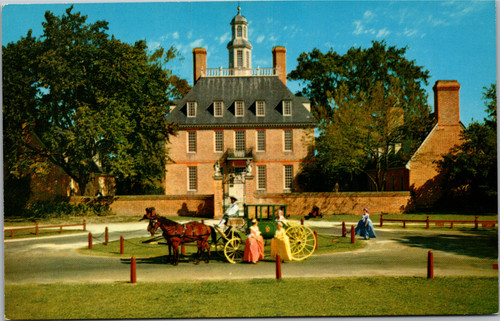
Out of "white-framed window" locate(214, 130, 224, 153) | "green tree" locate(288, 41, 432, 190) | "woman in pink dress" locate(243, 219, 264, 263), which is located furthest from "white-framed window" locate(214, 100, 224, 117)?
"woman in pink dress" locate(243, 219, 264, 263)

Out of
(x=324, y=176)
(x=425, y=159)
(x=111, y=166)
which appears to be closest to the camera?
(x=425, y=159)

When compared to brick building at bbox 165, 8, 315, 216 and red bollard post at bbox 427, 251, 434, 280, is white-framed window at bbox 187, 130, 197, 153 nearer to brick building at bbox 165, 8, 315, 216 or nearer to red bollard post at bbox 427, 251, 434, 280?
brick building at bbox 165, 8, 315, 216

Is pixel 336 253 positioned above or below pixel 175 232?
below

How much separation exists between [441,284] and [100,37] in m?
11.4

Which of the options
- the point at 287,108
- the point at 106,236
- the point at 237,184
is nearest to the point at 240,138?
the point at 287,108

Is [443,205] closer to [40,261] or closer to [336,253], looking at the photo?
[336,253]

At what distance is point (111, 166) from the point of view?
13.6 m

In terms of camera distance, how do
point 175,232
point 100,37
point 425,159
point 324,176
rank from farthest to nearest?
point 324,176, point 100,37, point 425,159, point 175,232

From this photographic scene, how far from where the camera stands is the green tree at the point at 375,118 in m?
12.1

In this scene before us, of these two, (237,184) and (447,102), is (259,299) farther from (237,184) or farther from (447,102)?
(237,184)

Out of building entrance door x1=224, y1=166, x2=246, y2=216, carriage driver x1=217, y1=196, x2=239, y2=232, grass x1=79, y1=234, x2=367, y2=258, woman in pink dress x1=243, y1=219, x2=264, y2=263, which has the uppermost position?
building entrance door x1=224, y1=166, x2=246, y2=216

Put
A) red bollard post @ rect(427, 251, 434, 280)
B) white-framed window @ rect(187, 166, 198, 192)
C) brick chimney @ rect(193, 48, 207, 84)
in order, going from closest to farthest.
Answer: red bollard post @ rect(427, 251, 434, 280) < brick chimney @ rect(193, 48, 207, 84) < white-framed window @ rect(187, 166, 198, 192)

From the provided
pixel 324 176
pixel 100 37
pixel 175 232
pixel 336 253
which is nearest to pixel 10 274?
pixel 175 232

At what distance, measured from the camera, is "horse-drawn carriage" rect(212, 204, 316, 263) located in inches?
440
